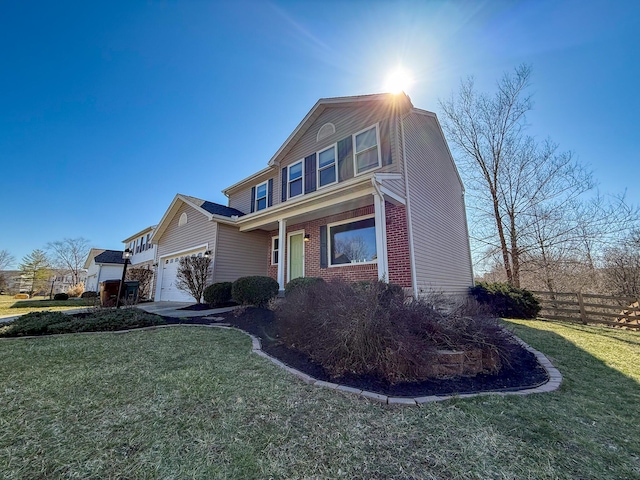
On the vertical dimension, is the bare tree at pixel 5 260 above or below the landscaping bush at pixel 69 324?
above

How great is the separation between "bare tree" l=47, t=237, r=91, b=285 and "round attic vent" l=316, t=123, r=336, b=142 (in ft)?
150

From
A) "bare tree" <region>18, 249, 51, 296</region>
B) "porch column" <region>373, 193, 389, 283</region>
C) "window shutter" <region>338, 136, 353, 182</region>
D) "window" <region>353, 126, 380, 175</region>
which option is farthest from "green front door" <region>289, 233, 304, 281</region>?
"bare tree" <region>18, 249, 51, 296</region>

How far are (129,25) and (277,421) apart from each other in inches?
414

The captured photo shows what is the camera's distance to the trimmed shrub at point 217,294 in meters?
9.58

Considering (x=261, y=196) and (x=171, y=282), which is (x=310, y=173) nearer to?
(x=261, y=196)

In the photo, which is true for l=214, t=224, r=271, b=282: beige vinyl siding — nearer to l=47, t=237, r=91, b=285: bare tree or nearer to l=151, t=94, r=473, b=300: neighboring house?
l=151, t=94, r=473, b=300: neighboring house

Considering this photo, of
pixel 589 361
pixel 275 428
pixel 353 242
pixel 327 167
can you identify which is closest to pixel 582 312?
pixel 589 361

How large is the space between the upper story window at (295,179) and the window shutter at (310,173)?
1.10ft

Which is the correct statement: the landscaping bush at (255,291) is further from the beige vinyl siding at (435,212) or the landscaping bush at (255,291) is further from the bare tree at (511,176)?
the bare tree at (511,176)

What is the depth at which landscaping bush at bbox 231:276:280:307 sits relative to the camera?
26.9 ft

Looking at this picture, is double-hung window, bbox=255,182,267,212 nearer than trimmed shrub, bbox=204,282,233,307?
No

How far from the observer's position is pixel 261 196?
12398 millimetres

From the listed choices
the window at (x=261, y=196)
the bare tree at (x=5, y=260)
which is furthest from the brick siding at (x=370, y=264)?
the bare tree at (x=5, y=260)

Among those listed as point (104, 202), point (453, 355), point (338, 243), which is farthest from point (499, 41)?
point (104, 202)
